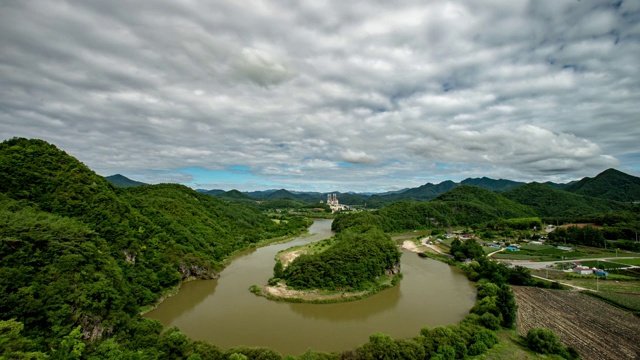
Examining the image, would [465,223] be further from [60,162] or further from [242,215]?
[60,162]

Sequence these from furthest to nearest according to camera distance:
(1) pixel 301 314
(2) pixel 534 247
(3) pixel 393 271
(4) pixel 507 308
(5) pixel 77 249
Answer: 1. (2) pixel 534 247
2. (3) pixel 393 271
3. (1) pixel 301 314
4. (4) pixel 507 308
5. (5) pixel 77 249

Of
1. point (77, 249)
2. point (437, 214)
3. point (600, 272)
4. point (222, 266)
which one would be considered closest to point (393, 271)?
point (222, 266)

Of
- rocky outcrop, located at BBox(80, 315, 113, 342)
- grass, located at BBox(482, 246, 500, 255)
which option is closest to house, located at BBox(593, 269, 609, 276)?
grass, located at BBox(482, 246, 500, 255)

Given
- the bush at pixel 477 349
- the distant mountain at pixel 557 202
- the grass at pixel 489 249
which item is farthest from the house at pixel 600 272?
the distant mountain at pixel 557 202

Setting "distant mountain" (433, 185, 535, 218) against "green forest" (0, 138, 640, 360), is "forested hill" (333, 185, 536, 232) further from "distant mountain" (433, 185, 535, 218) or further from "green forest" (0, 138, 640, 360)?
"green forest" (0, 138, 640, 360)

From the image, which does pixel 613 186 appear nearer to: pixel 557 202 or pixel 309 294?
pixel 557 202
